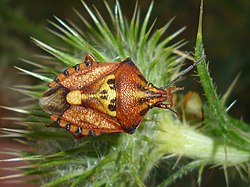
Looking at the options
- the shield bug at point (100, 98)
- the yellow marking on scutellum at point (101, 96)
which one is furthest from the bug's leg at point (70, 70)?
the yellow marking on scutellum at point (101, 96)

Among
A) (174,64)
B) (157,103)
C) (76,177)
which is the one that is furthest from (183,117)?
(76,177)

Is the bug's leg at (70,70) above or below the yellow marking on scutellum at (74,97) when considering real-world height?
above

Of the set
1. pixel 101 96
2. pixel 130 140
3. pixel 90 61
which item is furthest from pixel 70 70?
pixel 130 140

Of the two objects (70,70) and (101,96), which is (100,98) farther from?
(70,70)

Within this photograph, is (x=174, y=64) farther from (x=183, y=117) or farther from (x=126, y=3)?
(x=126, y=3)

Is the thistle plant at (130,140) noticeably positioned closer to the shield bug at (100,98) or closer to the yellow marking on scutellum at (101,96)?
the shield bug at (100,98)

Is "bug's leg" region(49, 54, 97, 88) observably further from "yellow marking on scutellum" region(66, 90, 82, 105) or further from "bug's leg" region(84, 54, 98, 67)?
"yellow marking on scutellum" region(66, 90, 82, 105)

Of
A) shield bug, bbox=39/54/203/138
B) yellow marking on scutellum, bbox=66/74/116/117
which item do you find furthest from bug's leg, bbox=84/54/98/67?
yellow marking on scutellum, bbox=66/74/116/117
